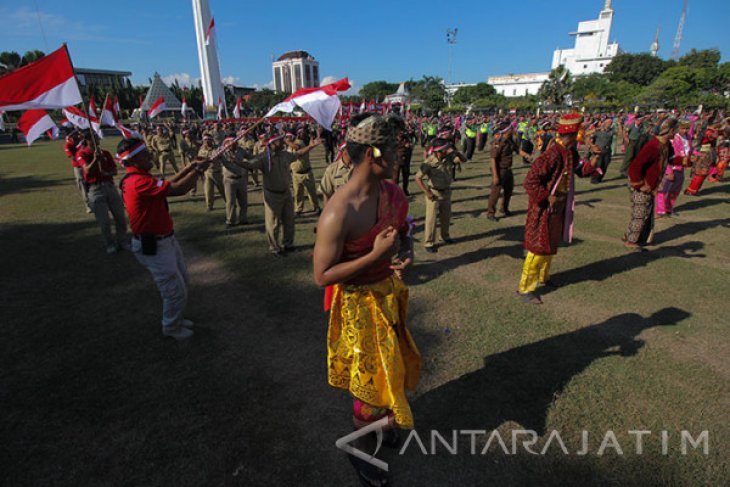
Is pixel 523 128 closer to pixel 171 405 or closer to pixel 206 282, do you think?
pixel 206 282

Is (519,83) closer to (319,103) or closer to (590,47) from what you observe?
(590,47)

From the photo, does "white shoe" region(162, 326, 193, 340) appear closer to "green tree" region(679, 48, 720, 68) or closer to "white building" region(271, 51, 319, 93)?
"green tree" region(679, 48, 720, 68)

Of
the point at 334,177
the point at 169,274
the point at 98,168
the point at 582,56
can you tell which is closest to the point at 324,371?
the point at 169,274

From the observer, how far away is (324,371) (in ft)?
12.2

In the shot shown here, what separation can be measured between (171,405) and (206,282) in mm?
2807

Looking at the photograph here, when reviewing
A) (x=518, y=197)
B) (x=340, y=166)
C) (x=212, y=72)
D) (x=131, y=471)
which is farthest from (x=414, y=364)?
(x=212, y=72)

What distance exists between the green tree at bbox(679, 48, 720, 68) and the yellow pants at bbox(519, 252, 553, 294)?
3914 inches

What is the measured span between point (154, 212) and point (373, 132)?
277 centimetres

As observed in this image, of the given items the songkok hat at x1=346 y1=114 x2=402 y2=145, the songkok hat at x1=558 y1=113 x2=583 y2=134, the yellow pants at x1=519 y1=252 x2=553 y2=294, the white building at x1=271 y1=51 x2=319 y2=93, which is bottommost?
the yellow pants at x1=519 y1=252 x2=553 y2=294

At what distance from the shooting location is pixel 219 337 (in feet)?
14.3

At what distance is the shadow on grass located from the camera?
2.62 metres

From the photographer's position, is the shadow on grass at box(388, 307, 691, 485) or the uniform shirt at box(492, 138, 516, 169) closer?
the shadow on grass at box(388, 307, 691, 485)

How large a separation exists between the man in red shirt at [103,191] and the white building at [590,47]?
143099mm

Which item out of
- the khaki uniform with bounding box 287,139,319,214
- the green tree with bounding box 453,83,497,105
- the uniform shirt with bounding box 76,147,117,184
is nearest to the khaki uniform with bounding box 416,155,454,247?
the khaki uniform with bounding box 287,139,319,214
